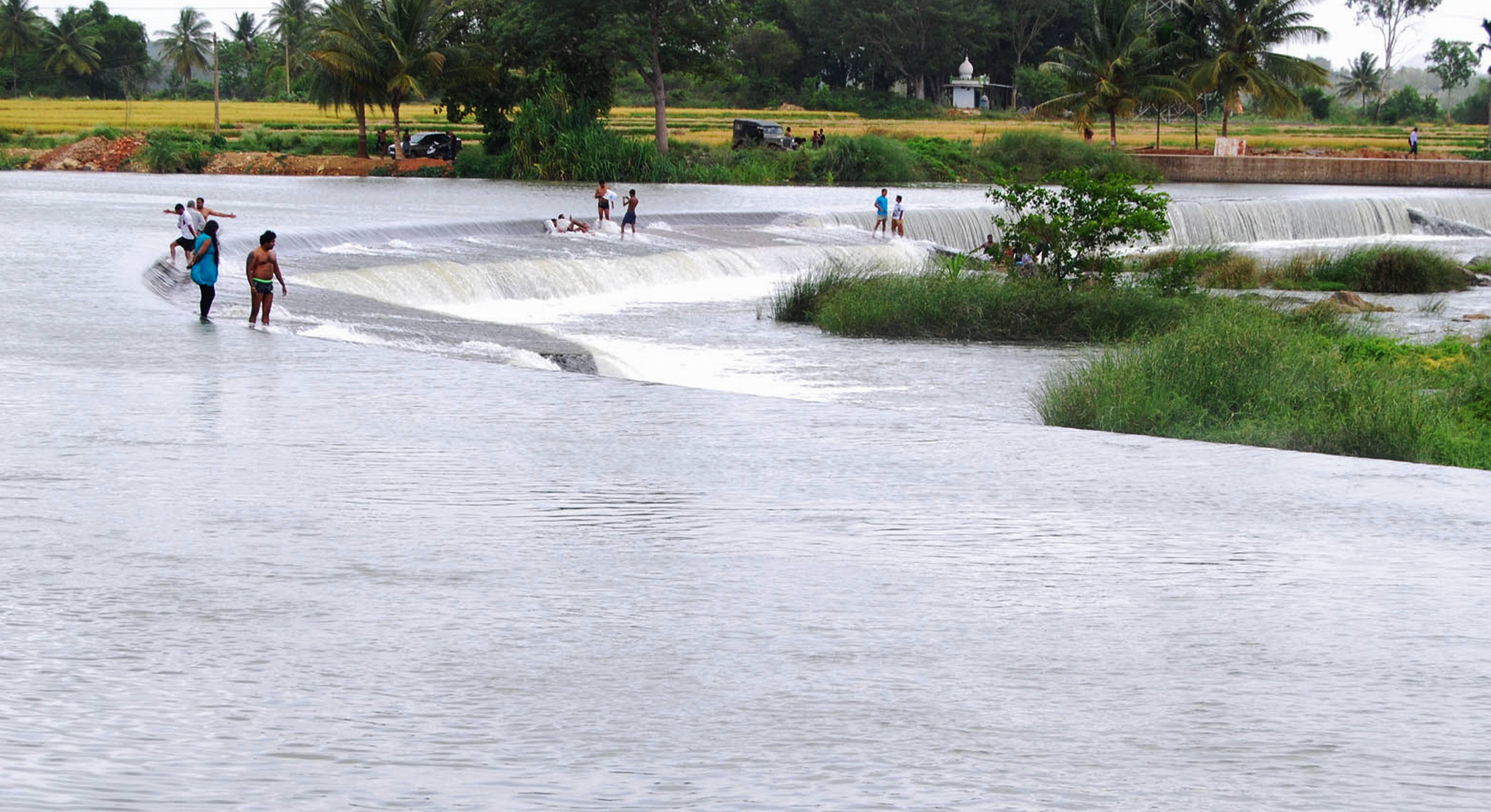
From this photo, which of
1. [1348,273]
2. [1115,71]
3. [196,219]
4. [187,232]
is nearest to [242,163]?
[1115,71]

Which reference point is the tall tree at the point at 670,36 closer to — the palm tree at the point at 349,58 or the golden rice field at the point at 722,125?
the golden rice field at the point at 722,125

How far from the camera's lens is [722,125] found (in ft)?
223

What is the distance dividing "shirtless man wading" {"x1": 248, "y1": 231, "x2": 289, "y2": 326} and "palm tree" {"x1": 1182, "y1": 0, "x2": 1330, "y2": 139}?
140 feet

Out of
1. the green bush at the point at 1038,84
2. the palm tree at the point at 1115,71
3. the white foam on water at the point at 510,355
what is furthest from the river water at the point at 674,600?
the green bush at the point at 1038,84

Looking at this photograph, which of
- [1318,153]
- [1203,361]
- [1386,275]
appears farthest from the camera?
[1318,153]

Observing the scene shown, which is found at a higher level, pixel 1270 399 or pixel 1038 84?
pixel 1038 84

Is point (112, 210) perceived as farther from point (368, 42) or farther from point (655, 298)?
point (368, 42)

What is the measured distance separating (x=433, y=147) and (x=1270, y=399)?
131 feet

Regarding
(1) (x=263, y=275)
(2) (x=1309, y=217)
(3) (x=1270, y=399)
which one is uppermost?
(2) (x=1309, y=217)

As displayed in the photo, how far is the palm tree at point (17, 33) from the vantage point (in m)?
83.9

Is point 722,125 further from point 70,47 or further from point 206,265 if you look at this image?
point 206,265

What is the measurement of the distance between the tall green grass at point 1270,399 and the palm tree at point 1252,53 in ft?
128

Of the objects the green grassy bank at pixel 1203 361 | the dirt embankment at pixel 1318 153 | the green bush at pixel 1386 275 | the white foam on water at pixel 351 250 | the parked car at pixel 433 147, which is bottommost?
the green grassy bank at pixel 1203 361

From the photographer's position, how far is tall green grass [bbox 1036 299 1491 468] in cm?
1233
